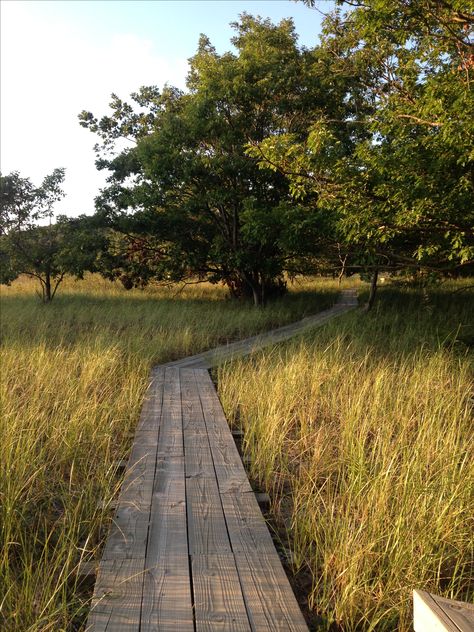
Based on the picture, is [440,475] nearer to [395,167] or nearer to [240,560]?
[240,560]

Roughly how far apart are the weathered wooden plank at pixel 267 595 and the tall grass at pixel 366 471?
140 millimetres

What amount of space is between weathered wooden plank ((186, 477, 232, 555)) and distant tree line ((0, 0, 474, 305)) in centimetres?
467

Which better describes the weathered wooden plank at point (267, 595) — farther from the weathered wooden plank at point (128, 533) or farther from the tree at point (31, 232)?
the tree at point (31, 232)

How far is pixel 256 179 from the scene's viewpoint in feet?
45.0

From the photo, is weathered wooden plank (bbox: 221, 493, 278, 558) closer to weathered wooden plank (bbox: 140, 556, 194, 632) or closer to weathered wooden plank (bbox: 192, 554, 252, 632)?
weathered wooden plank (bbox: 192, 554, 252, 632)

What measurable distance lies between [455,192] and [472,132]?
3.94 ft

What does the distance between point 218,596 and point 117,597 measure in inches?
18.4

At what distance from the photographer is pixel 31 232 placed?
1714 cm

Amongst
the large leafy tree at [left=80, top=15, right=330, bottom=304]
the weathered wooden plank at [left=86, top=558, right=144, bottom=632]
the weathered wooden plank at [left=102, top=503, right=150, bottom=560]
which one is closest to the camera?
the weathered wooden plank at [left=86, top=558, right=144, bottom=632]

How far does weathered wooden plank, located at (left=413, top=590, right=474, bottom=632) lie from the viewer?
154 cm

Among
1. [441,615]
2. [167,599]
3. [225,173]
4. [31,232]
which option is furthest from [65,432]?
[31,232]

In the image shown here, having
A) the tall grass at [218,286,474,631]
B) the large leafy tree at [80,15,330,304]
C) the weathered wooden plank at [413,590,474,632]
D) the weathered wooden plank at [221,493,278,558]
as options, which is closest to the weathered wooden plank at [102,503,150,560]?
the weathered wooden plank at [221,493,278,558]

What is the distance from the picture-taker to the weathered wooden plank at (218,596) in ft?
6.76

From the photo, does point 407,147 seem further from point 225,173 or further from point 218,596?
point 225,173
